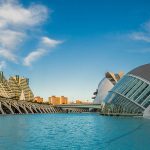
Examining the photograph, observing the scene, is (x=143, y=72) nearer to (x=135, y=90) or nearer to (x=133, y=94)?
(x=135, y=90)

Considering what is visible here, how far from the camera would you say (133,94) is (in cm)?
6775

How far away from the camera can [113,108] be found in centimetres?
7606

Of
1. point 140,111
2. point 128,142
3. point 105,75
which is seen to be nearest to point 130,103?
point 140,111

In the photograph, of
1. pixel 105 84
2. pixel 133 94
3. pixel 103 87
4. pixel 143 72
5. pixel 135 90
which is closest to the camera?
pixel 133 94

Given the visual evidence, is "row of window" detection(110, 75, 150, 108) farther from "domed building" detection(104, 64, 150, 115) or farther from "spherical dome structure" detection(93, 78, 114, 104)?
"spherical dome structure" detection(93, 78, 114, 104)

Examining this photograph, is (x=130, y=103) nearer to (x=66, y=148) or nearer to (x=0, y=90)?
(x=66, y=148)

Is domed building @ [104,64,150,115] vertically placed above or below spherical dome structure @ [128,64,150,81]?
below

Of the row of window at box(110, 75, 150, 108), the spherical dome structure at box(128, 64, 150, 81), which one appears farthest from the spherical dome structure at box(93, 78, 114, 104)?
the row of window at box(110, 75, 150, 108)

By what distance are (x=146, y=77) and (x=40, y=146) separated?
51.3m

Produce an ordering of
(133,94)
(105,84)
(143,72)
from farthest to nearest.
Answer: (105,84), (143,72), (133,94)

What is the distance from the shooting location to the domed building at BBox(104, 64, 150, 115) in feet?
217

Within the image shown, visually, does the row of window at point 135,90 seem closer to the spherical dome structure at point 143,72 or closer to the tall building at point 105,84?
the spherical dome structure at point 143,72

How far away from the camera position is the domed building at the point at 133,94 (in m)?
66.1

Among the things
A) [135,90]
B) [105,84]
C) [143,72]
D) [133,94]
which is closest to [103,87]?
[105,84]
